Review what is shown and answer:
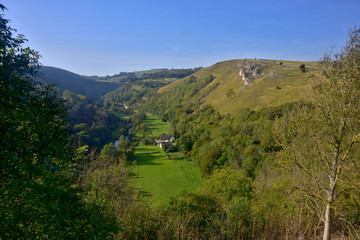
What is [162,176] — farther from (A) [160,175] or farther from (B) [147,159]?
(B) [147,159]

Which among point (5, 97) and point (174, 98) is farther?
point (174, 98)

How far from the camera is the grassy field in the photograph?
42.7 m

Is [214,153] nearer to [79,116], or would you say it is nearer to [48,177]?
[48,177]

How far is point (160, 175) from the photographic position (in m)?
54.7

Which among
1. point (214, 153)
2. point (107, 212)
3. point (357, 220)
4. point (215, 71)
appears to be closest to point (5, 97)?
point (107, 212)

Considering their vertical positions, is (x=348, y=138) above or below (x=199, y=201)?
above

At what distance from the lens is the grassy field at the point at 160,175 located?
140ft

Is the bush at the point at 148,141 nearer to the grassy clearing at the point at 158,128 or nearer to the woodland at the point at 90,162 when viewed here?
the grassy clearing at the point at 158,128

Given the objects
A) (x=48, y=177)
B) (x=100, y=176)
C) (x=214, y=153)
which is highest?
(x=48, y=177)

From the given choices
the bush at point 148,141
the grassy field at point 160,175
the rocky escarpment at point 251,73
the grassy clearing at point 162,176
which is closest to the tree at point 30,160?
the grassy field at point 160,175

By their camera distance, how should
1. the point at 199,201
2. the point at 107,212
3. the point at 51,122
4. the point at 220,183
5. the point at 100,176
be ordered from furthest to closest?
the point at 220,183 → the point at 100,176 → the point at 199,201 → the point at 107,212 → the point at 51,122

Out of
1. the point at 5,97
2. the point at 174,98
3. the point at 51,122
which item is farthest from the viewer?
the point at 174,98

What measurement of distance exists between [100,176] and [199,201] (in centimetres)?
1043

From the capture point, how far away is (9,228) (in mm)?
5191
